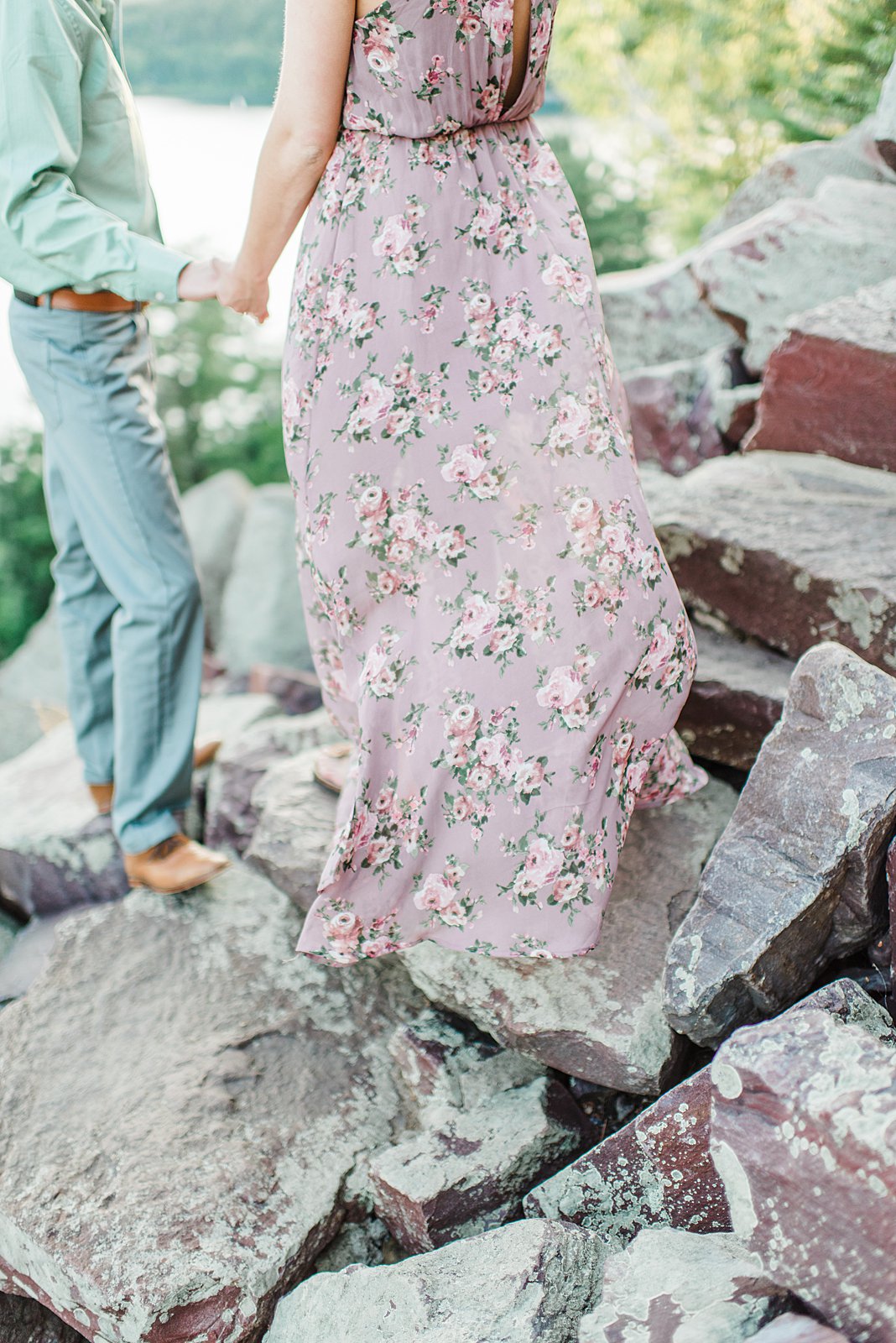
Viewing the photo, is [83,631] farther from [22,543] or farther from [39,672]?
[22,543]

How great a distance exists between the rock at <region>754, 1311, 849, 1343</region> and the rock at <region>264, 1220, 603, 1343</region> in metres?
0.41

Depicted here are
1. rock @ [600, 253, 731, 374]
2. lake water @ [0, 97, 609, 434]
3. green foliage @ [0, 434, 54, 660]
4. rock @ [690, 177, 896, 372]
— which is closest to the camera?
rock @ [690, 177, 896, 372]

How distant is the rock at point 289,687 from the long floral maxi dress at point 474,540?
230cm

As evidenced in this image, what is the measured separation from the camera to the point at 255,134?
515 centimetres

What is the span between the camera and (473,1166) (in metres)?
2.17

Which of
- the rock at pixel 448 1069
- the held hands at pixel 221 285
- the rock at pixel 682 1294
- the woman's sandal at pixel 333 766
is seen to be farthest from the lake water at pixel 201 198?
the rock at pixel 682 1294

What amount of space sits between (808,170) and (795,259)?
824 millimetres

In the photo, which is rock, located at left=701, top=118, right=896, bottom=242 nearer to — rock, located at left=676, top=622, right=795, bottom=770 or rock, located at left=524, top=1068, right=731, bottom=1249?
rock, located at left=676, top=622, right=795, bottom=770

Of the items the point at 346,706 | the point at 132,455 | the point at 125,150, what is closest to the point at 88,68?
the point at 125,150

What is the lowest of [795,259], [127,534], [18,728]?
[18,728]

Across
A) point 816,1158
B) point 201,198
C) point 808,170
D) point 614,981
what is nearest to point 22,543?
point 201,198

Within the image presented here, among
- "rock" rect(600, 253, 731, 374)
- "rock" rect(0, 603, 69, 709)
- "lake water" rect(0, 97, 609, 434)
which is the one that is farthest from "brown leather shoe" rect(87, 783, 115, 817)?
"lake water" rect(0, 97, 609, 434)

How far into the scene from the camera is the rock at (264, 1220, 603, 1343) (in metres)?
1.76

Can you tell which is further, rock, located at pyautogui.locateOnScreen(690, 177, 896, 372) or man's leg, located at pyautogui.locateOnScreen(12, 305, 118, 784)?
rock, located at pyautogui.locateOnScreen(690, 177, 896, 372)
